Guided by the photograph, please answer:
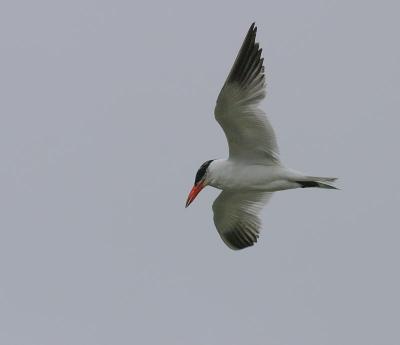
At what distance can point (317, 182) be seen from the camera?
48.9ft

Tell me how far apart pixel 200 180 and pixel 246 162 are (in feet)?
2.48

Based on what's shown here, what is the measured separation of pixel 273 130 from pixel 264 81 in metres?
0.78

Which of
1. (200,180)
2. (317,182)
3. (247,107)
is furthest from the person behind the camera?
(200,180)

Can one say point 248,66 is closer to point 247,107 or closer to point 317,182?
point 247,107

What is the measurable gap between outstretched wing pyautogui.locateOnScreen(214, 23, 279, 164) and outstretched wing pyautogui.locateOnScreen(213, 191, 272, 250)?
159 cm

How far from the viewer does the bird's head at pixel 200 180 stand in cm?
1538

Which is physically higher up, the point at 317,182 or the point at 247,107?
the point at 247,107

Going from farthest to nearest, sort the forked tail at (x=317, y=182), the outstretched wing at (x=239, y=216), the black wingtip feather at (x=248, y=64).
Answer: the outstretched wing at (x=239, y=216) < the forked tail at (x=317, y=182) < the black wingtip feather at (x=248, y=64)

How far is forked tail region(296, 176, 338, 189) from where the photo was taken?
1474cm

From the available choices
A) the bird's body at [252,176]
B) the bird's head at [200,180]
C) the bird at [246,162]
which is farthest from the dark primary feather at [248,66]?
the bird's head at [200,180]

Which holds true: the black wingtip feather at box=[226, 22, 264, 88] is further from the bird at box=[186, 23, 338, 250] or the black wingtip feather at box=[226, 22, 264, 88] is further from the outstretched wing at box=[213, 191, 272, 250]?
the outstretched wing at box=[213, 191, 272, 250]

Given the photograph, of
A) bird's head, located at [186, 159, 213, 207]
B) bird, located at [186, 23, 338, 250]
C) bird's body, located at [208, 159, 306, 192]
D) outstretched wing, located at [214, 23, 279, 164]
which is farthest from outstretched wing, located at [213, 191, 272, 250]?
outstretched wing, located at [214, 23, 279, 164]

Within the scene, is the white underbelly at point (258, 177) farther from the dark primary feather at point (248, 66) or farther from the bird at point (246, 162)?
the dark primary feather at point (248, 66)

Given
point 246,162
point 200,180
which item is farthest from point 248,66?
point 200,180
